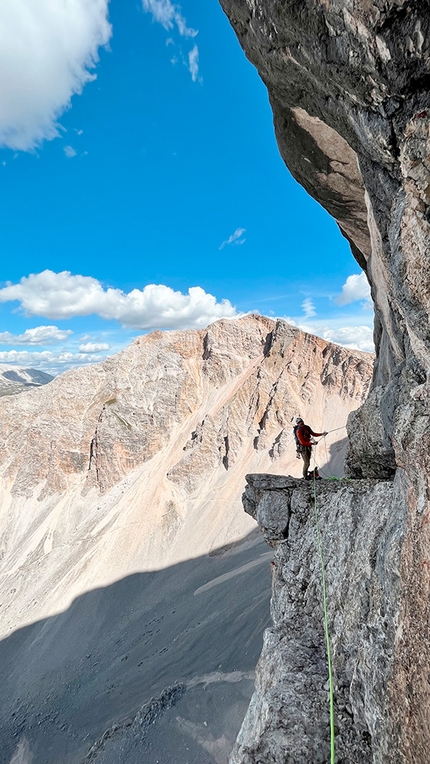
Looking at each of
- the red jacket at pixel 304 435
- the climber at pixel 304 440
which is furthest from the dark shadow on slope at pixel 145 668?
the red jacket at pixel 304 435

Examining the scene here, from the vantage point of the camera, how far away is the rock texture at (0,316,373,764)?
1986 centimetres

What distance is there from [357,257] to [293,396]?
33225 millimetres

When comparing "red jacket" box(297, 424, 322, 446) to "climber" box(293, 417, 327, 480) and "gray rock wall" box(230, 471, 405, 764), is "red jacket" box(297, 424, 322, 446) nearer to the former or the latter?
"climber" box(293, 417, 327, 480)

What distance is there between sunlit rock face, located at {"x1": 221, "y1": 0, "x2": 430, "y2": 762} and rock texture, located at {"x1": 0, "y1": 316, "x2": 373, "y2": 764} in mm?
13978

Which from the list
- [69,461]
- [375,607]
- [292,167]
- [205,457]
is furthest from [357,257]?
[69,461]

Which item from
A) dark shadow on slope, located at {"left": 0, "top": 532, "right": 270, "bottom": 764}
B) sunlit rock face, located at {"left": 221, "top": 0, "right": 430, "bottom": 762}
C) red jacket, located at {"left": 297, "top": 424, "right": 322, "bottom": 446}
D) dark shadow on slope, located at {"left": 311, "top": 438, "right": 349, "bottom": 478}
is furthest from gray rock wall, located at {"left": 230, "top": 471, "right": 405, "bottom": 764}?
dark shadow on slope, located at {"left": 311, "top": 438, "right": 349, "bottom": 478}

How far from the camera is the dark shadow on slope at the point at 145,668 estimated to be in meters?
16.2

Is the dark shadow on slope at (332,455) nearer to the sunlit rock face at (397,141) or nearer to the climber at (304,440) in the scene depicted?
the climber at (304,440)

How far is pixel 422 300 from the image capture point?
638 centimetres

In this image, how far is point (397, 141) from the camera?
6316 millimetres

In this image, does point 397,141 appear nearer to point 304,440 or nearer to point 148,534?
point 304,440

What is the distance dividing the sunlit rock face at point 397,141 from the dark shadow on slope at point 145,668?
14.0m

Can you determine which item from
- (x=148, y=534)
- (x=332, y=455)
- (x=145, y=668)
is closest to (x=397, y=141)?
(x=145, y=668)

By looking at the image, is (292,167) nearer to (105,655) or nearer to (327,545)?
(327,545)
